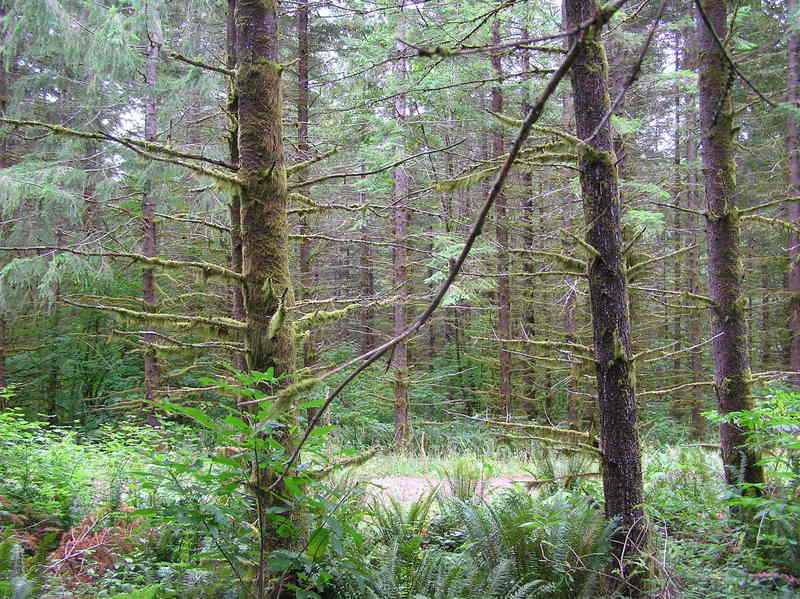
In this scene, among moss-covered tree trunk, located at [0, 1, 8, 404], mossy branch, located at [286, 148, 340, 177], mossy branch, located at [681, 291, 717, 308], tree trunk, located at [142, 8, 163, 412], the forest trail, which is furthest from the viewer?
moss-covered tree trunk, located at [0, 1, 8, 404]

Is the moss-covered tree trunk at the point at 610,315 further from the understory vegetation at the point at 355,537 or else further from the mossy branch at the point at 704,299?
the mossy branch at the point at 704,299

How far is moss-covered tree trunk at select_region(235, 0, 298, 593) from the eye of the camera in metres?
3.22

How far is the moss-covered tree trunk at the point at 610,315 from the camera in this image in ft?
10.9

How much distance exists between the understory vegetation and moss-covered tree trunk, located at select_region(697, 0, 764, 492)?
31 centimetres

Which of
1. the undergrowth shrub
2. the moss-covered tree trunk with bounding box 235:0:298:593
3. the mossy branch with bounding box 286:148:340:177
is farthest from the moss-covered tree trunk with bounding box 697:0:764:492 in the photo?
the undergrowth shrub

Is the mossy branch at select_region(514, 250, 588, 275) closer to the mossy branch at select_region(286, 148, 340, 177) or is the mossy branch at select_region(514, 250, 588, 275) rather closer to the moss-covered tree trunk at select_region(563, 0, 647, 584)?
the moss-covered tree trunk at select_region(563, 0, 647, 584)

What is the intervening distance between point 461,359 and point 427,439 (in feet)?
23.5

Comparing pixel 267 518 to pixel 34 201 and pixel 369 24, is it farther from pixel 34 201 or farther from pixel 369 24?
pixel 34 201

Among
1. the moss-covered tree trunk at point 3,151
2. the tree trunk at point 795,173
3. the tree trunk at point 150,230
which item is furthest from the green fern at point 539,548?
the tree trunk at point 795,173

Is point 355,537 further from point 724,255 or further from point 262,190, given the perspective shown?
point 724,255

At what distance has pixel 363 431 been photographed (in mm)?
13797

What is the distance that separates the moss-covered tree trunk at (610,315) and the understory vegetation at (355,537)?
0.64 ft

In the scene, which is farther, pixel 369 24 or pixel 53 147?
pixel 53 147

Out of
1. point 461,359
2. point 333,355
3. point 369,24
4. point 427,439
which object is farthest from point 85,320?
point 461,359
